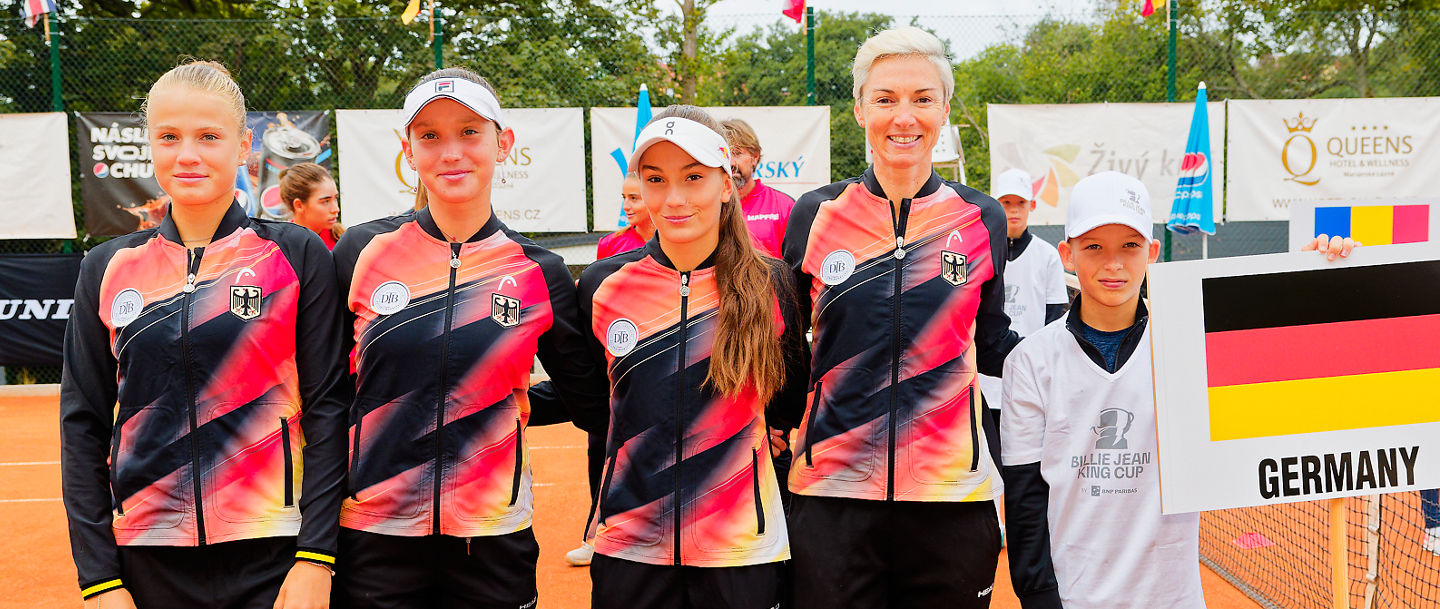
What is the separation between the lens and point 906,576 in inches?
107

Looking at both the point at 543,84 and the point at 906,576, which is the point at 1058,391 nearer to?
the point at 906,576

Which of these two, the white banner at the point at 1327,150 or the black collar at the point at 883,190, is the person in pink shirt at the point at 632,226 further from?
the white banner at the point at 1327,150

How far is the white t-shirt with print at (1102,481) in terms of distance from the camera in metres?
2.60

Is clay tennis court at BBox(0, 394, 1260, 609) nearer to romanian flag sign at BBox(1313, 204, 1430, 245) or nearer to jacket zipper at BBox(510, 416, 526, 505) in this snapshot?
romanian flag sign at BBox(1313, 204, 1430, 245)

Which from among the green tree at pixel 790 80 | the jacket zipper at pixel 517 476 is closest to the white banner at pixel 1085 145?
the green tree at pixel 790 80

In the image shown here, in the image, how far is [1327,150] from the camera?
1021cm

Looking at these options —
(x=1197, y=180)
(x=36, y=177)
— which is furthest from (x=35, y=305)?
(x=1197, y=180)

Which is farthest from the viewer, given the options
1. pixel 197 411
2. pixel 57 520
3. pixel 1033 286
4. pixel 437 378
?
pixel 57 520

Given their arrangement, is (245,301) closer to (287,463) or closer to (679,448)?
(287,463)

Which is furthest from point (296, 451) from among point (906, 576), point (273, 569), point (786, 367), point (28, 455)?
point (28, 455)

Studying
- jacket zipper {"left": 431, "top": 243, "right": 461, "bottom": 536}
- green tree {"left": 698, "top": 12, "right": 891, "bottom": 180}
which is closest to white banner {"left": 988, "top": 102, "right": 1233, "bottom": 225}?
green tree {"left": 698, "top": 12, "right": 891, "bottom": 180}

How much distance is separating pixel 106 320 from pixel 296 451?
1.77ft

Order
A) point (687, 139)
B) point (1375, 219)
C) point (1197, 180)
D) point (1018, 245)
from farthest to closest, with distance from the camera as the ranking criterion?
1. point (1197, 180)
2. point (1018, 245)
3. point (1375, 219)
4. point (687, 139)

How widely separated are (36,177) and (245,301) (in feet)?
33.1
